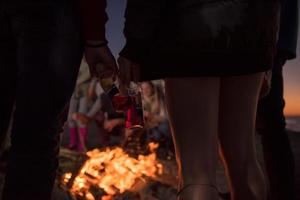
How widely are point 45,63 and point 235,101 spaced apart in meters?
0.69

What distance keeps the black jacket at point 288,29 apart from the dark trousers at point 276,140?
6cm

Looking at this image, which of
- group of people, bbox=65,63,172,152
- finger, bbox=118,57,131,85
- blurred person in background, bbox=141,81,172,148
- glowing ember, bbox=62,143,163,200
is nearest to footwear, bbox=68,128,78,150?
group of people, bbox=65,63,172,152

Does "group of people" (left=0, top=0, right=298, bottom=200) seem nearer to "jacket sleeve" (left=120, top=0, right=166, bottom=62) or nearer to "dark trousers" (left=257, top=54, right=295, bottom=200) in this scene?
"jacket sleeve" (left=120, top=0, right=166, bottom=62)

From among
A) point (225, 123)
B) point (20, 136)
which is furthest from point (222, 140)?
point (20, 136)

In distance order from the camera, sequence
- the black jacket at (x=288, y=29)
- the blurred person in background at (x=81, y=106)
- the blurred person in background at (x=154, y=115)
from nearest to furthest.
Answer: the black jacket at (x=288, y=29) → the blurred person in background at (x=154, y=115) → the blurred person in background at (x=81, y=106)

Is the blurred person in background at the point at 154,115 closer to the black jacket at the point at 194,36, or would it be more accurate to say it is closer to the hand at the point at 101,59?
the hand at the point at 101,59

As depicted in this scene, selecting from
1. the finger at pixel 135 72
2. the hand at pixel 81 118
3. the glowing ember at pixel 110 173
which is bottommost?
the hand at pixel 81 118

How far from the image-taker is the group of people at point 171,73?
1661mm

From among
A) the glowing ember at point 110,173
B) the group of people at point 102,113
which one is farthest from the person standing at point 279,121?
the group of people at point 102,113

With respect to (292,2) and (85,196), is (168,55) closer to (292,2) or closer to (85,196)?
(292,2)

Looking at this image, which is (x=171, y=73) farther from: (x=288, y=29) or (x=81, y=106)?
(x=81, y=106)

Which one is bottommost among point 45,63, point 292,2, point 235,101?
point 235,101

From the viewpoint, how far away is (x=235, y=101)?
181cm

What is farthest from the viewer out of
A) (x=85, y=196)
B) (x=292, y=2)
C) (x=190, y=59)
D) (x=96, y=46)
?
(x=85, y=196)
